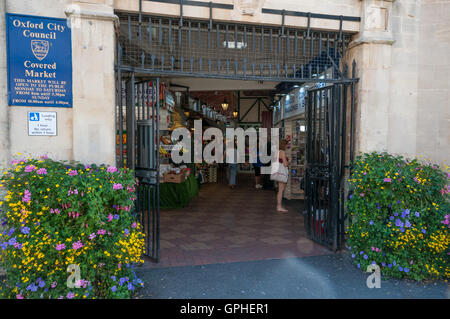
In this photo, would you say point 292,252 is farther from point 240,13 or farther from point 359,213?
point 240,13

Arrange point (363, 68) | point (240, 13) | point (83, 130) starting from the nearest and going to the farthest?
point (83, 130) → point (240, 13) → point (363, 68)

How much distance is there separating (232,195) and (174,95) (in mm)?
3685

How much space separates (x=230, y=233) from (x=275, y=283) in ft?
7.18

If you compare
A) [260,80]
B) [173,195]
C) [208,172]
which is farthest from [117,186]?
[208,172]

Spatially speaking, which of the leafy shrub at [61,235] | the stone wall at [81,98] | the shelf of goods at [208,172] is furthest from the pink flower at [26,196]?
the shelf of goods at [208,172]

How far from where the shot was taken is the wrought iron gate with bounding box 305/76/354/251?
479cm

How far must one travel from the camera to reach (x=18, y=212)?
305cm

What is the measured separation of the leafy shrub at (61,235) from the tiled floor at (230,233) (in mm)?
1232

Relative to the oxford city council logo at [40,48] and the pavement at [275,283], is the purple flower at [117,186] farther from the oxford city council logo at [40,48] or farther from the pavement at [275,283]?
the oxford city council logo at [40,48]

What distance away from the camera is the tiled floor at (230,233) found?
475cm

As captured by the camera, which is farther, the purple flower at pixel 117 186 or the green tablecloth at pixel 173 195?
the green tablecloth at pixel 173 195

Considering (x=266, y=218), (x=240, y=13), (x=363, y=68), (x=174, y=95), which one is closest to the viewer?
(x=240, y=13)

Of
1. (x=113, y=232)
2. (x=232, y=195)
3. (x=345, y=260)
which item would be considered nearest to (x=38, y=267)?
(x=113, y=232)

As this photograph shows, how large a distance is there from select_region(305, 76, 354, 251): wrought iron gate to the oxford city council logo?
378cm
